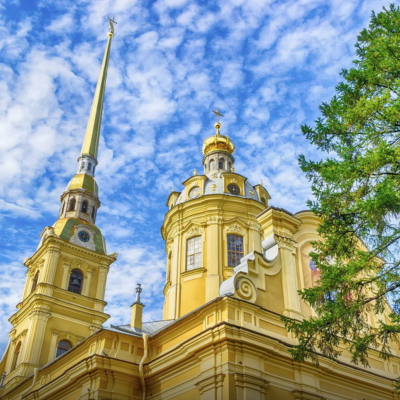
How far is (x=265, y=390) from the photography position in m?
13.8

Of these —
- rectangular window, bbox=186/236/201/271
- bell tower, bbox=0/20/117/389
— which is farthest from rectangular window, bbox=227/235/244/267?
bell tower, bbox=0/20/117/389

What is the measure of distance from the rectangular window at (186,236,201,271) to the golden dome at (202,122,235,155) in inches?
301

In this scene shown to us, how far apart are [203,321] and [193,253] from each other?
26.3 ft

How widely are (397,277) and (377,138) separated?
2967 millimetres

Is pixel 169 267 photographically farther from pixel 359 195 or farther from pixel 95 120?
pixel 95 120

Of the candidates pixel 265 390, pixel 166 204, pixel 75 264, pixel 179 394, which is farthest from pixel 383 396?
pixel 75 264

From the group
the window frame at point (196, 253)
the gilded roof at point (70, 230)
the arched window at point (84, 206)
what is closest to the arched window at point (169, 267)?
the window frame at point (196, 253)

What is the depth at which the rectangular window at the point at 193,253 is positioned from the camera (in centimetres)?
2255

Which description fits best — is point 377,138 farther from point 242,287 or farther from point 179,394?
point 179,394

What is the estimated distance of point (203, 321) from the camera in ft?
49.3

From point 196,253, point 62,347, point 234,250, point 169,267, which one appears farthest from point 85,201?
point 234,250

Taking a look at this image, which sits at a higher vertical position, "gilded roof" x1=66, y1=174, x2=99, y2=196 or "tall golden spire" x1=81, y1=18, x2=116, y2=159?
"tall golden spire" x1=81, y1=18, x2=116, y2=159

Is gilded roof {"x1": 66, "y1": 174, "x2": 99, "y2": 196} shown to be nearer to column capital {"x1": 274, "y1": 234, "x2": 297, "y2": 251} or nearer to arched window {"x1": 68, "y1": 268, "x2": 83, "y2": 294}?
arched window {"x1": 68, "y1": 268, "x2": 83, "y2": 294}

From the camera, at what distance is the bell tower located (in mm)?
27219
